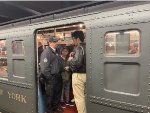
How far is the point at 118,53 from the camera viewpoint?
3.62m

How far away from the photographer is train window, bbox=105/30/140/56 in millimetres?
3412

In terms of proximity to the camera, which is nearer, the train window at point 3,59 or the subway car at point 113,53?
the subway car at point 113,53

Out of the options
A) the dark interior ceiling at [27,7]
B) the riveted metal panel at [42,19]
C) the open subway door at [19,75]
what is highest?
the dark interior ceiling at [27,7]

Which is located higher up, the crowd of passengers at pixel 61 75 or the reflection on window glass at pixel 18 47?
the reflection on window glass at pixel 18 47

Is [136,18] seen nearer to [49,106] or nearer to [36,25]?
[36,25]

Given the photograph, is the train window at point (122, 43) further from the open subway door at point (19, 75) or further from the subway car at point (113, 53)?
the open subway door at point (19, 75)

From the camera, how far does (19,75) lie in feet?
19.1

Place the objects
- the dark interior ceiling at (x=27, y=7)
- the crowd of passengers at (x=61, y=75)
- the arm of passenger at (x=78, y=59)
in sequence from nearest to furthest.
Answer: the arm of passenger at (x=78, y=59) < the crowd of passengers at (x=61, y=75) < the dark interior ceiling at (x=27, y=7)

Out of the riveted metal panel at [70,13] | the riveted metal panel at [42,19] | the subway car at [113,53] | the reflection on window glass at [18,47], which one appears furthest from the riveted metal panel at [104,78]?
the reflection on window glass at [18,47]

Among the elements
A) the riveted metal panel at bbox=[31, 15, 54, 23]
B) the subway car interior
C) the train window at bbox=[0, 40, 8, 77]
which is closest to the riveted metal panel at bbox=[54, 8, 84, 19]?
the riveted metal panel at bbox=[31, 15, 54, 23]

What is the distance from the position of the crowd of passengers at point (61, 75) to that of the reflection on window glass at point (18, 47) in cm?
51

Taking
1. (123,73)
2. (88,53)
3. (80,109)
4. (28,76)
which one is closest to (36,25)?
(28,76)

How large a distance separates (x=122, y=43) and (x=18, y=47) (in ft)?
10.3

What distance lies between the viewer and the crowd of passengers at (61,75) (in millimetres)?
4879
